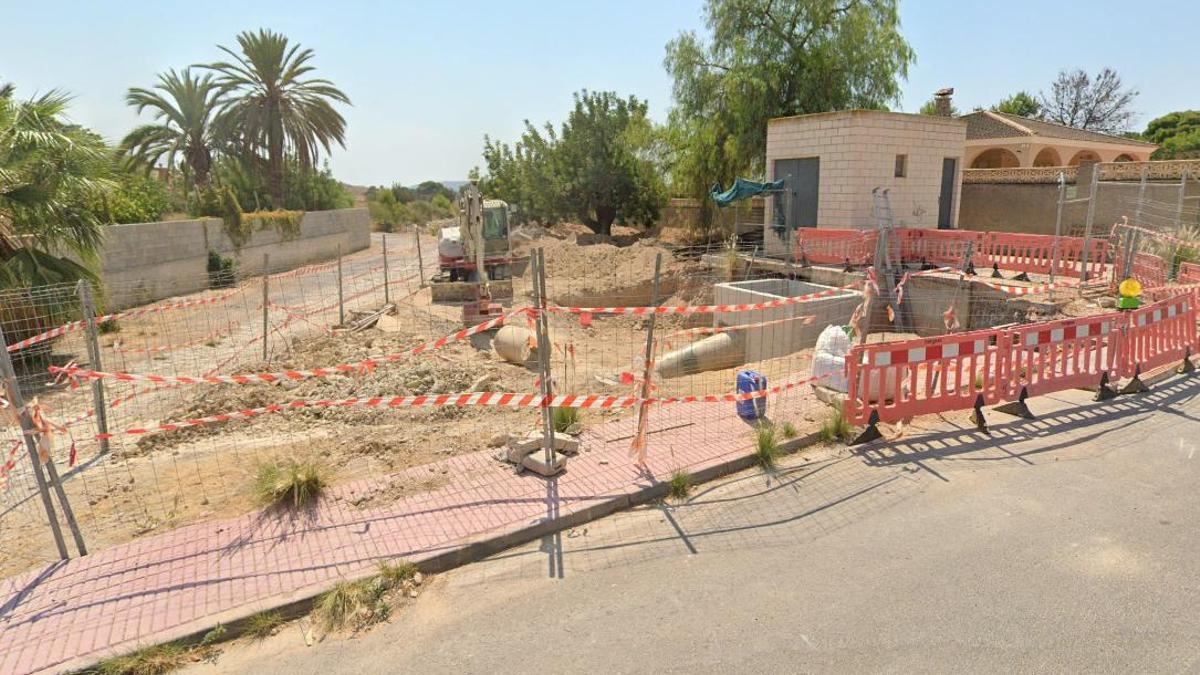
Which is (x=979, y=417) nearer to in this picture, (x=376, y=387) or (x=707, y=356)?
(x=707, y=356)

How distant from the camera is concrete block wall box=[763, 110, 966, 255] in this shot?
1969cm

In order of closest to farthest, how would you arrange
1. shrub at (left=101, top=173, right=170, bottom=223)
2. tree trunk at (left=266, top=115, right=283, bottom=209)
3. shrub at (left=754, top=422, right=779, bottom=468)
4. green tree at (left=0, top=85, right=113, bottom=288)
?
shrub at (left=754, top=422, right=779, bottom=468) → green tree at (left=0, top=85, right=113, bottom=288) → shrub at (left=101, top=173, right=170, bottom=223) → tree trunk at (left=266, top=115, right=283, bottom=209)

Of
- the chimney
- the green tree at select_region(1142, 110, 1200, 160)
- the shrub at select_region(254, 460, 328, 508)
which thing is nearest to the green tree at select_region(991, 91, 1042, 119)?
the green tree at select_region(1142, 110, 1200, 160)

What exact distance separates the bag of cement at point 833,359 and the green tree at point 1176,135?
150 feet

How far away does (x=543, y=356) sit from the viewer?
21.0 feet

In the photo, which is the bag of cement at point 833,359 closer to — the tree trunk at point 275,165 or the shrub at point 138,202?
the shrub at point 138,202

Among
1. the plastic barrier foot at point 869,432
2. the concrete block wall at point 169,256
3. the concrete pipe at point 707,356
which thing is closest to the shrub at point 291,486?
the plastic barrier foot at point 869,432

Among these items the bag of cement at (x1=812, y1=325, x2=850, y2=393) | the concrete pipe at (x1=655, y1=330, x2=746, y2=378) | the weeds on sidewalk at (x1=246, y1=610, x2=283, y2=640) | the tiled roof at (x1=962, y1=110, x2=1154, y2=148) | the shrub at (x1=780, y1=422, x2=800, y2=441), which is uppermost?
the tiled roof at (x1=962, y1=110, x2=1154, y2=148)

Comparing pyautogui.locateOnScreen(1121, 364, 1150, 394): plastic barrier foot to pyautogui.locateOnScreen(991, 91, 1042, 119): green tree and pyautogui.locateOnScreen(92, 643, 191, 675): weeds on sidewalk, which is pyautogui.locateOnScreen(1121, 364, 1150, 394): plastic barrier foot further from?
pyautogui.locateOnScreen(991, 91, 1042, 119): green tree

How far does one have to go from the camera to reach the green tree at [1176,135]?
141 feet

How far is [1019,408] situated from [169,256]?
71.9ft

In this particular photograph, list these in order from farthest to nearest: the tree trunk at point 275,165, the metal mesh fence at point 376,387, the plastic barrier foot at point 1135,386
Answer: the tree trunk at point 275,165, the plastic barrier foot at point 1135,386, the metal mesh fence at point 376,387

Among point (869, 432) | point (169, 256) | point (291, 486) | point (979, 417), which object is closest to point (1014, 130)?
point (979, 417)

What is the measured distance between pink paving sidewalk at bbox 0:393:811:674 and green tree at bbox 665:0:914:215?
2092 centimetres
